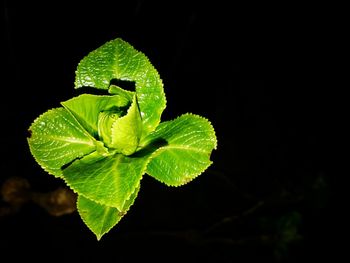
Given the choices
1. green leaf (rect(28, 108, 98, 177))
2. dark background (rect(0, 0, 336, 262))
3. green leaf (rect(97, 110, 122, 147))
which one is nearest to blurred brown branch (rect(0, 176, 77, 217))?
dark background (rect(0, 0, 336, 262))

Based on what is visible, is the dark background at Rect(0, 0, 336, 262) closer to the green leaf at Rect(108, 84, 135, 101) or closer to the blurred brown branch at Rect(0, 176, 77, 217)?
the blurred brown branch at Rect(0, 176, 77, 217)

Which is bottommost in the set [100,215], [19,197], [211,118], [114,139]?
[19,197]

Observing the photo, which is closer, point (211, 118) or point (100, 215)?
point (100, 215)

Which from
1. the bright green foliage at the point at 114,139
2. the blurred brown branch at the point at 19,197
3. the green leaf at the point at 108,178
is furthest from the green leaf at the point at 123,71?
A: the blurred brown branch at the point at 19,197

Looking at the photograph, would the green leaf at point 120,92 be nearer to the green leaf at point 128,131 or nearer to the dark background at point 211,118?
the green leaf at point 128,131

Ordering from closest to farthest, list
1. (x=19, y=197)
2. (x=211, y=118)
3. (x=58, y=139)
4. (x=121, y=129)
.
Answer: (x=121, y=129)
(x=58, y=139)
(x=19, y=197)
(x=211, y=118)

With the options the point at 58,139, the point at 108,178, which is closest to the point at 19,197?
the point at 58,139

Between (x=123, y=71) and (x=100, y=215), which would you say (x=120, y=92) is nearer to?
(x=123, y=71)

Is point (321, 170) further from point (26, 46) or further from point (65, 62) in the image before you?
point (26, 46)
